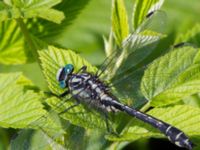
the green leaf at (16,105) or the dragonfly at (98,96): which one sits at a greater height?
the green leaf at (16,105)

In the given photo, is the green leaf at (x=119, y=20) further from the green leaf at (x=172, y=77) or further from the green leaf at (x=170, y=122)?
the green leaf at (x=170, y=122)

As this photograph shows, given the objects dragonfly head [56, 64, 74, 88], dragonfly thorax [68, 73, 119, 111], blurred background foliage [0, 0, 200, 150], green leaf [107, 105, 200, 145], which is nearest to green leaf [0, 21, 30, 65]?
blurred background foliage [0, 0, 200, 150]

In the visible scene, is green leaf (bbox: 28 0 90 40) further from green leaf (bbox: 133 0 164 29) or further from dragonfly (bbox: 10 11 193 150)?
green leaf (bbox: 133 0 164 29)

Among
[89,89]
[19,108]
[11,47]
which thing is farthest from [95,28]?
[19,108]

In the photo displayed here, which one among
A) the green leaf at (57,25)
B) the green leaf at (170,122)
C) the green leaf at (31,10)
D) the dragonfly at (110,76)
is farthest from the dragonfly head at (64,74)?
the green leaf at (57,25)

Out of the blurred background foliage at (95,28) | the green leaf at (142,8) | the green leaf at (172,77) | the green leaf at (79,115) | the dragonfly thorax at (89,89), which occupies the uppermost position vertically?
the green leaf at (142,8)

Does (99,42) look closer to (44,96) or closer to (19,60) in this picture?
(19,60)
